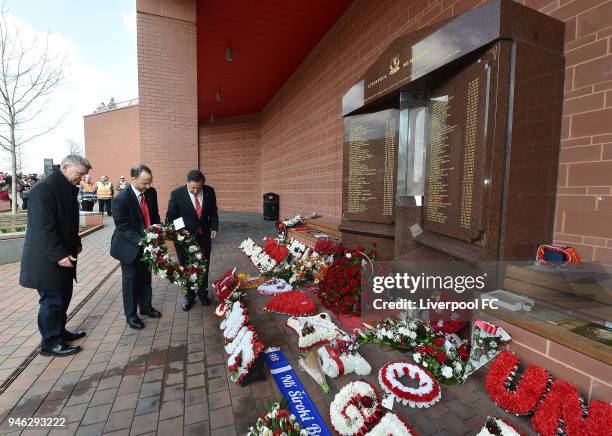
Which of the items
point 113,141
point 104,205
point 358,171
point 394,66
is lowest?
point 104,205

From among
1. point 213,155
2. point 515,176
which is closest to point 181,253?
point 515,176

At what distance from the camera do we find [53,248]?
9.00ft

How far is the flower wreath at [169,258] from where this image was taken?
3.34m

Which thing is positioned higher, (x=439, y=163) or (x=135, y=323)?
(x=439, y=163)

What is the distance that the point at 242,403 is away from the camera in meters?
2.20

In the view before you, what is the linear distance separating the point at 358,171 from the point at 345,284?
65.1 inches

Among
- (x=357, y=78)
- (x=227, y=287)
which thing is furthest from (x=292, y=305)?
(x=357, y=78)

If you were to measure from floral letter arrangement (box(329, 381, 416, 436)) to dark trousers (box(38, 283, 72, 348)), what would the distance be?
2551 mm

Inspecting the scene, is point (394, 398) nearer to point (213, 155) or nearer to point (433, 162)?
point (433, 162)

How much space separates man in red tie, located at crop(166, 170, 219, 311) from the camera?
13.1 feet

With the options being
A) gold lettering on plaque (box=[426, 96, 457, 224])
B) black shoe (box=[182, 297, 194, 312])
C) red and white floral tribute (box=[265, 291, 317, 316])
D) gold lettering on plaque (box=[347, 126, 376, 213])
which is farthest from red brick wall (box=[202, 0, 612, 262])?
black shoe (box=[182, 297, 194, 312])

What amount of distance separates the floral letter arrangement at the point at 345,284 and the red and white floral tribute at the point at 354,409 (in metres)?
1.33

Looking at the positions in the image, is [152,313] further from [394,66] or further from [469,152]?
[394,66]

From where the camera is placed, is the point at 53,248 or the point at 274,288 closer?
the point at 53,248
